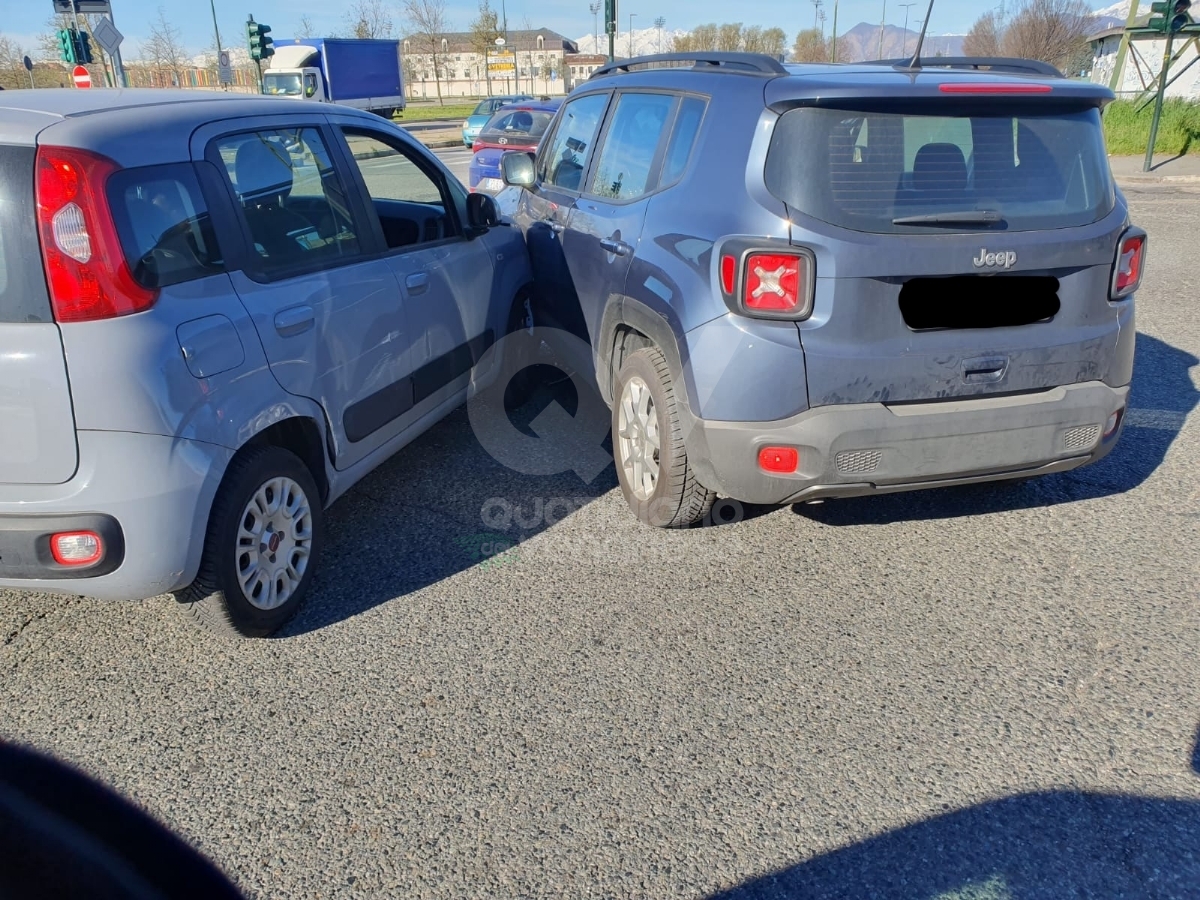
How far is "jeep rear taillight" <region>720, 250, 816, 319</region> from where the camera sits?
10.6 ft

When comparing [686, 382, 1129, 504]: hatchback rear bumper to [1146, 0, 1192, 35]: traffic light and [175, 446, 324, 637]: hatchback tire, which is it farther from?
[1146, 0, 1192, 35]: traffic light

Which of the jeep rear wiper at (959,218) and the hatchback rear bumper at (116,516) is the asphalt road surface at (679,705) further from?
the jeep rear wiper at (959,218)

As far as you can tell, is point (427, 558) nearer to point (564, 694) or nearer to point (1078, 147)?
point (564, 694)

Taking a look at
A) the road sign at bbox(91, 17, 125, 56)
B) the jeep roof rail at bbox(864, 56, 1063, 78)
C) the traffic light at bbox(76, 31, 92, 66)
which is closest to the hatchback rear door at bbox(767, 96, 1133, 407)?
the jeep roof rail at bbox(864, 56, 1063, 78)

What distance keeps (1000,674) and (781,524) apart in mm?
1287

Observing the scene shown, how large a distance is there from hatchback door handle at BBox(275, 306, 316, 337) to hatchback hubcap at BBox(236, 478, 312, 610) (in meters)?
0.53

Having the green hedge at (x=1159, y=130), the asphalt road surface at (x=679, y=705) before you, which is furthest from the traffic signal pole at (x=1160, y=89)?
the asphalt road surface at (x=679, y=705)

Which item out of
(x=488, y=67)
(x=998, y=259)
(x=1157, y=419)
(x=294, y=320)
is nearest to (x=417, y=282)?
(x=294, y=320)

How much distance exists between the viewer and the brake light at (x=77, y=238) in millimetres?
2656

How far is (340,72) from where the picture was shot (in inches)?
1560

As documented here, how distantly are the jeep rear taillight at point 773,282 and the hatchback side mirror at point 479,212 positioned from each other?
6.56ft

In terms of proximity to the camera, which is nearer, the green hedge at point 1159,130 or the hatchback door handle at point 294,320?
the hatchback door handle at point 294,320

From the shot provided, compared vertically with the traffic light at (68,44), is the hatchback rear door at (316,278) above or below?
below

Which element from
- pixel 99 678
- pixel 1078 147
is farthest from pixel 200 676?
pixel 1078 147
